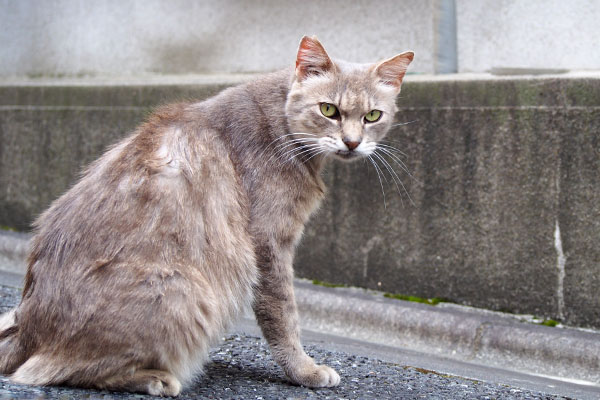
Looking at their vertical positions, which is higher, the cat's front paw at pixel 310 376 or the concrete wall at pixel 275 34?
the concrete wall at pixel 275 34

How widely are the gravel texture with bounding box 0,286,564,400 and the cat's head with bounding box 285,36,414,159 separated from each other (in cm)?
105

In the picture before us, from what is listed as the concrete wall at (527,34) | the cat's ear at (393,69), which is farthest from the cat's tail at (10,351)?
the concrete wall at (527,34)

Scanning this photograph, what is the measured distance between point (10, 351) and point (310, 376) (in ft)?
4.08

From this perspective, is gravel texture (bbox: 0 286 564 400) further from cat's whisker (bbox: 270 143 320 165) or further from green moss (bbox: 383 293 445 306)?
green moss (bbox: 383 293 445 306)

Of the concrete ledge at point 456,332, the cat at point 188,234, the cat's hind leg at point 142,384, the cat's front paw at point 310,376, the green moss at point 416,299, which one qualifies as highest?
the cat at point 188,234

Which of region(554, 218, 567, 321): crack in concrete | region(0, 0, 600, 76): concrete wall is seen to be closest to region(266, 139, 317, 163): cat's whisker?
region(554, 218, 567, 321): crack in concrete

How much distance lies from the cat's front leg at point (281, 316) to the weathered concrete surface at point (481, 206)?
2028 mm

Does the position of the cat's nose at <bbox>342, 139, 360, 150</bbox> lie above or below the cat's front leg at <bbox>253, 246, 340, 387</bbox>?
above

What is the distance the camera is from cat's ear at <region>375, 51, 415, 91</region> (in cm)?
343

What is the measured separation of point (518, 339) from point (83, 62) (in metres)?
Result: 4.67

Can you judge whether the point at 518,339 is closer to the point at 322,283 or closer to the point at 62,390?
the point at 322,283

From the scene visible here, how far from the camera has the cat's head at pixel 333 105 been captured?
324cm

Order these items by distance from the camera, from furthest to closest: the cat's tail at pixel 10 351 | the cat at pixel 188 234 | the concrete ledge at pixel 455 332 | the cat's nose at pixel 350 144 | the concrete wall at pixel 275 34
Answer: the concrete wall at pixel 275 34 → the concrete ledge at pixel 455 332 → the cat's nose at pixel 350 144 → the cat's tail at pixel 10 351 → the cat at pixel 188 234

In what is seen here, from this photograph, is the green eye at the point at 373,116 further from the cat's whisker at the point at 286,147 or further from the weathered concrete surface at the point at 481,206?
the weathered concrete surface at the point at 481,206
